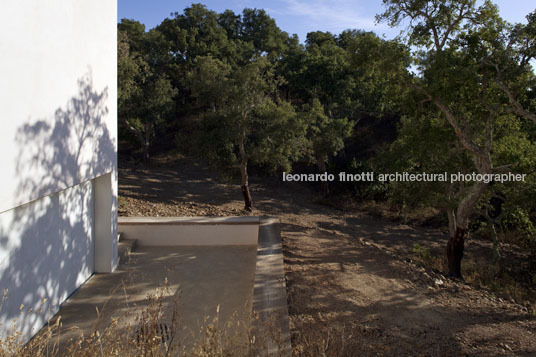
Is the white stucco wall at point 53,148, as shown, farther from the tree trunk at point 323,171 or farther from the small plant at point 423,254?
the tree trunk at point 323,171

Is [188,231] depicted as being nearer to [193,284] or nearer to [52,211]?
[193,284]

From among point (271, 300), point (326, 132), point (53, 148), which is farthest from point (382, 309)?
point (326, 132)

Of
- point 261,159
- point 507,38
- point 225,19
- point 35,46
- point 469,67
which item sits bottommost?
point 261,159

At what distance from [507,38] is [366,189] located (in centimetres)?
925

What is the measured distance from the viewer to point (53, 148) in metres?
3.52

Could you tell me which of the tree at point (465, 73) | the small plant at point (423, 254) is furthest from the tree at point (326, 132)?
the tree at point (465, 73)

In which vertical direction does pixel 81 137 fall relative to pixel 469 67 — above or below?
below

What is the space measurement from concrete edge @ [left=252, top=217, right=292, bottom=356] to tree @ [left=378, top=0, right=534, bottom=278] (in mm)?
3917

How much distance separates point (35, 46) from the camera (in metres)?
3.12

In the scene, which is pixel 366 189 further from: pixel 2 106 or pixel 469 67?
pixel 2 106

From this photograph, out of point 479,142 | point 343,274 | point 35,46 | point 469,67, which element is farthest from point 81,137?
point 479,142

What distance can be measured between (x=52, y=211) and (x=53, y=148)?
3.12ft

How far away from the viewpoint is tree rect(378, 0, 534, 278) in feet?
20.9

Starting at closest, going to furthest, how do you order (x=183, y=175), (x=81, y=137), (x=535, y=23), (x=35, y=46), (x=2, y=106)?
1. (x=2, y=106)
2. (x=35, y=46)
3. (x=81, y=137)
4. (x=535, y=23)
5. (x=183, y=175)
